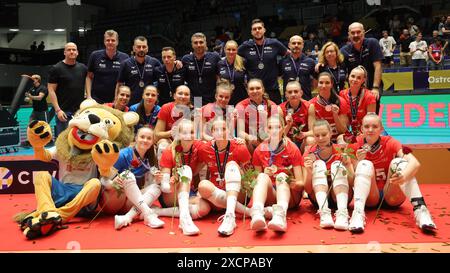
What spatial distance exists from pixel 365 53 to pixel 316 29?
456 inches

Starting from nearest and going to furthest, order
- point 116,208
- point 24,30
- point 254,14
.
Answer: point 116,208 → point 254,14 → point 24,30

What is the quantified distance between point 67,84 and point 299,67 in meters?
3.07

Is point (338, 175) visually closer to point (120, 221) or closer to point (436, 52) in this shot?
point (120, 221)

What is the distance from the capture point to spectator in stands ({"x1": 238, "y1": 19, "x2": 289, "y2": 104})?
5.77 metres

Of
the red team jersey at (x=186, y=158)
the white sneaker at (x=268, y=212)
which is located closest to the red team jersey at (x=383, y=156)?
the white sneaker at (x=268, y=212)

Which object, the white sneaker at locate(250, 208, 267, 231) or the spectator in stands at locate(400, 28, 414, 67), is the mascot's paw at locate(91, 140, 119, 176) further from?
the spectator in stands at locate(400, 28, 414, 67)

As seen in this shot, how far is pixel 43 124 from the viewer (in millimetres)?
3826

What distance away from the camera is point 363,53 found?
538 cm

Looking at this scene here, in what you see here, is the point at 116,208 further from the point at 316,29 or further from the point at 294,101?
the point at 316,29

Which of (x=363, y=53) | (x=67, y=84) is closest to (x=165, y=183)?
(x=67, y=84)

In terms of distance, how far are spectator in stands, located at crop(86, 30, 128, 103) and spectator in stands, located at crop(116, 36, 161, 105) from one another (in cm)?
20

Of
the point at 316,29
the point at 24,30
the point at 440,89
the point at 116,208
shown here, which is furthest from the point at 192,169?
the point at 24,30

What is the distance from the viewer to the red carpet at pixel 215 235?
10.5 feet

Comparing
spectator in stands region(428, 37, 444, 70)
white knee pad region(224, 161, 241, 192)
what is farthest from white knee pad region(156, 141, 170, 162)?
spectator in stands region(428, 37, 444, 70)
